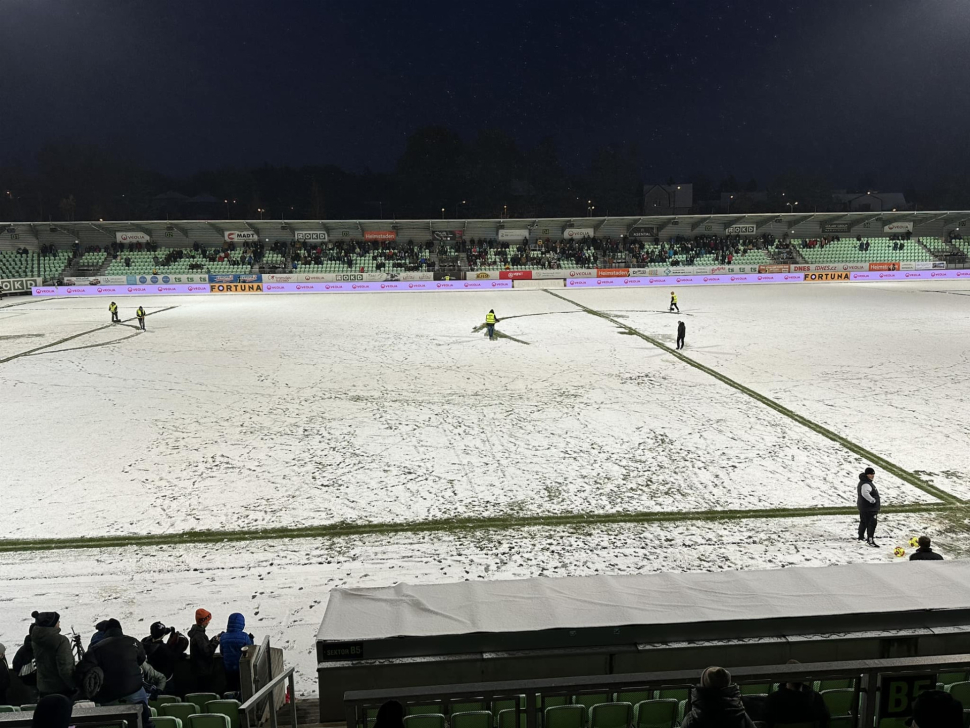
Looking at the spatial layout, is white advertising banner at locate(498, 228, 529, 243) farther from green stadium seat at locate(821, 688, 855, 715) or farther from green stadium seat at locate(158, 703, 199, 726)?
green stadium seat at locate(821, 688, 855, 715)

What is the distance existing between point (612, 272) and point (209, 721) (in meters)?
56.4

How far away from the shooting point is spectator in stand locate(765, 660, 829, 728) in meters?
3.81

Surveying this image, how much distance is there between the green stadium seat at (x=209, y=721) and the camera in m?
4.51

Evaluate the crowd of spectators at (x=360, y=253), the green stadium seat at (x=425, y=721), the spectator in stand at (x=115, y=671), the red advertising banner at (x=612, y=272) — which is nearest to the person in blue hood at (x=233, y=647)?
the spectator in stand at (x=115, y=671)

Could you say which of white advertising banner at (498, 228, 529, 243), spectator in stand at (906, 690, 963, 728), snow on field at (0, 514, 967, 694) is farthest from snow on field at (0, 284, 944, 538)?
white advertising banner at (498, 228, 529, 243)

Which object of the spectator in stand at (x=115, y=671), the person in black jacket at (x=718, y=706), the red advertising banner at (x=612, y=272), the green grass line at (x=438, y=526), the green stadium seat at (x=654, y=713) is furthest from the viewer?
the red advertising banner at (x=612, y=272)

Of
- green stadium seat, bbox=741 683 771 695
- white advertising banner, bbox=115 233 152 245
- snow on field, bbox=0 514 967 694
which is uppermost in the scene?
white advertising banner, bbox=115 233 152 245

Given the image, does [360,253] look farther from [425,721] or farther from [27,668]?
[425,721]

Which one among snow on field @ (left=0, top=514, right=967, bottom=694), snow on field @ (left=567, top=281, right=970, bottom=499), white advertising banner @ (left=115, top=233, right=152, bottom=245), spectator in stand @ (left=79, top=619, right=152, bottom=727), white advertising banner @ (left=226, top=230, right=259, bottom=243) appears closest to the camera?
spectator in stand @ (left=79, top=619, right=152, bottom=727)

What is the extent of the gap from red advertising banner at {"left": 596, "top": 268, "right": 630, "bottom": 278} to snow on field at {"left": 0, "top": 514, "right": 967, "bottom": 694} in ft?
162

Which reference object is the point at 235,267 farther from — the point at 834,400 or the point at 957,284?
the point at 957,284

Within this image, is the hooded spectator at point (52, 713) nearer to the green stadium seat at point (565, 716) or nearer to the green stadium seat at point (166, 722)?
the green stadium seat at point (166, 722)

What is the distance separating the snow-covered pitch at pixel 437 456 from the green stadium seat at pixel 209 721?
84.6 inches

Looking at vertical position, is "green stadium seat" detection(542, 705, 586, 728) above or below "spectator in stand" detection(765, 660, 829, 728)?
below
